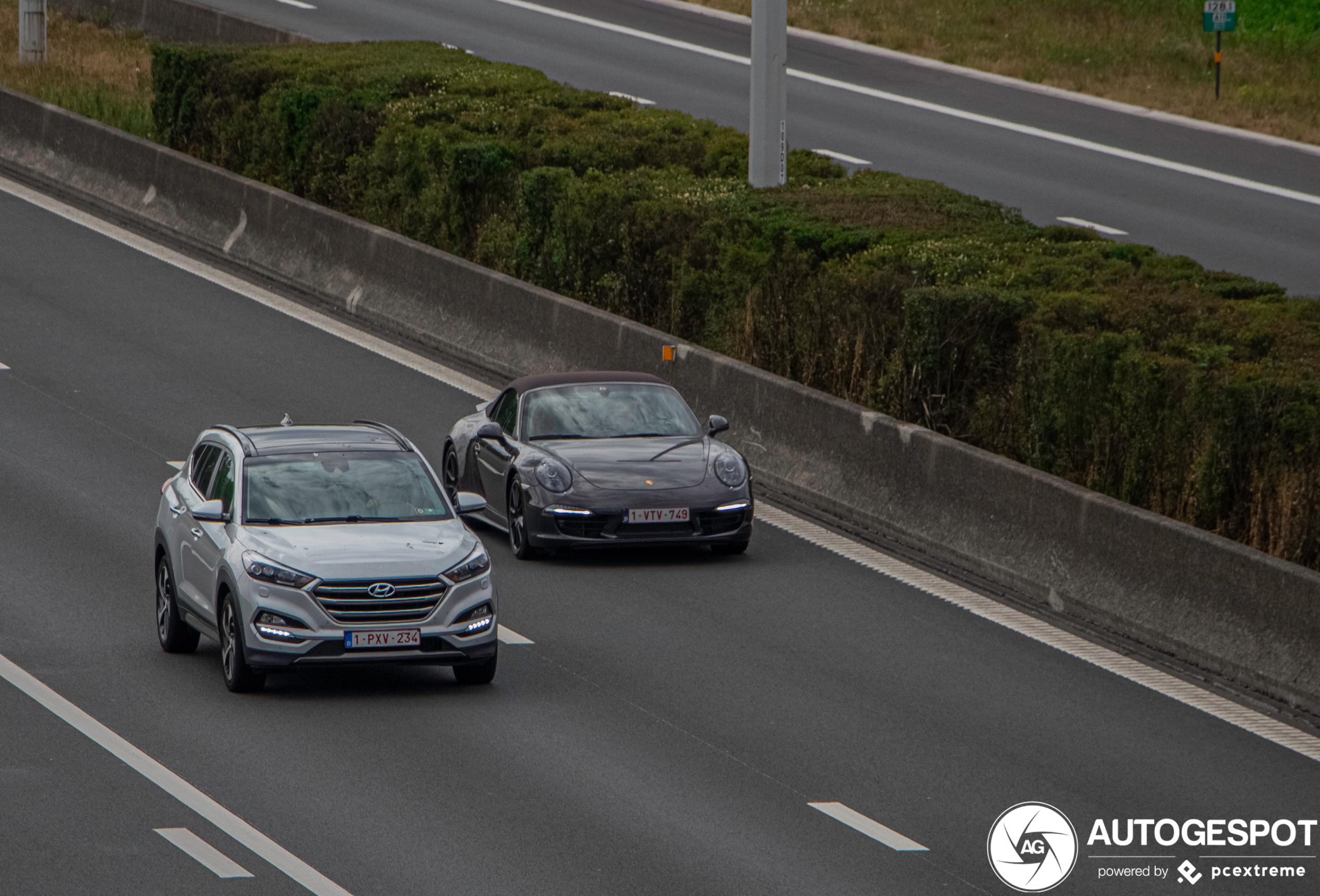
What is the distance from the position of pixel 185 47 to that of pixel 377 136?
20.1 feet

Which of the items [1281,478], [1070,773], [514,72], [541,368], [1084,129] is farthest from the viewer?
[1084,129]

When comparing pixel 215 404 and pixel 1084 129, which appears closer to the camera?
pixel 215 404

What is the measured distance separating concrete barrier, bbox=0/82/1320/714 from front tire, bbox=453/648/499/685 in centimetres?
450

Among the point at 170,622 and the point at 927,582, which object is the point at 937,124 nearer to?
the point at 927,582

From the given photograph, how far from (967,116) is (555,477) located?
951 inches

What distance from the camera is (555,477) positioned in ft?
55.7

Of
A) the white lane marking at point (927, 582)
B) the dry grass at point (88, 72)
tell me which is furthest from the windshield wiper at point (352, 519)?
the dry grass at point (88, 72)

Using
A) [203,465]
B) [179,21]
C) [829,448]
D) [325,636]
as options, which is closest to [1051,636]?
[829,448]

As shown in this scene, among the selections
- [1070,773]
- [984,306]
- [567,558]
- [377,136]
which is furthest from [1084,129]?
[1070,773]

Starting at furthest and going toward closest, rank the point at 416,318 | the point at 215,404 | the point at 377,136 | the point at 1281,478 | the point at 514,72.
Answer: the point at 514,72
the point at 377,136
the point at 416,318
the point at 215,404
the point at 1281,478

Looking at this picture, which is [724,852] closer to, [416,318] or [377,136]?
[416,318]

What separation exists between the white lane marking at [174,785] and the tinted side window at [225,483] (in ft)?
5.38

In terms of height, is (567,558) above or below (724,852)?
below

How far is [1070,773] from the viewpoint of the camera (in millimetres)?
11820
